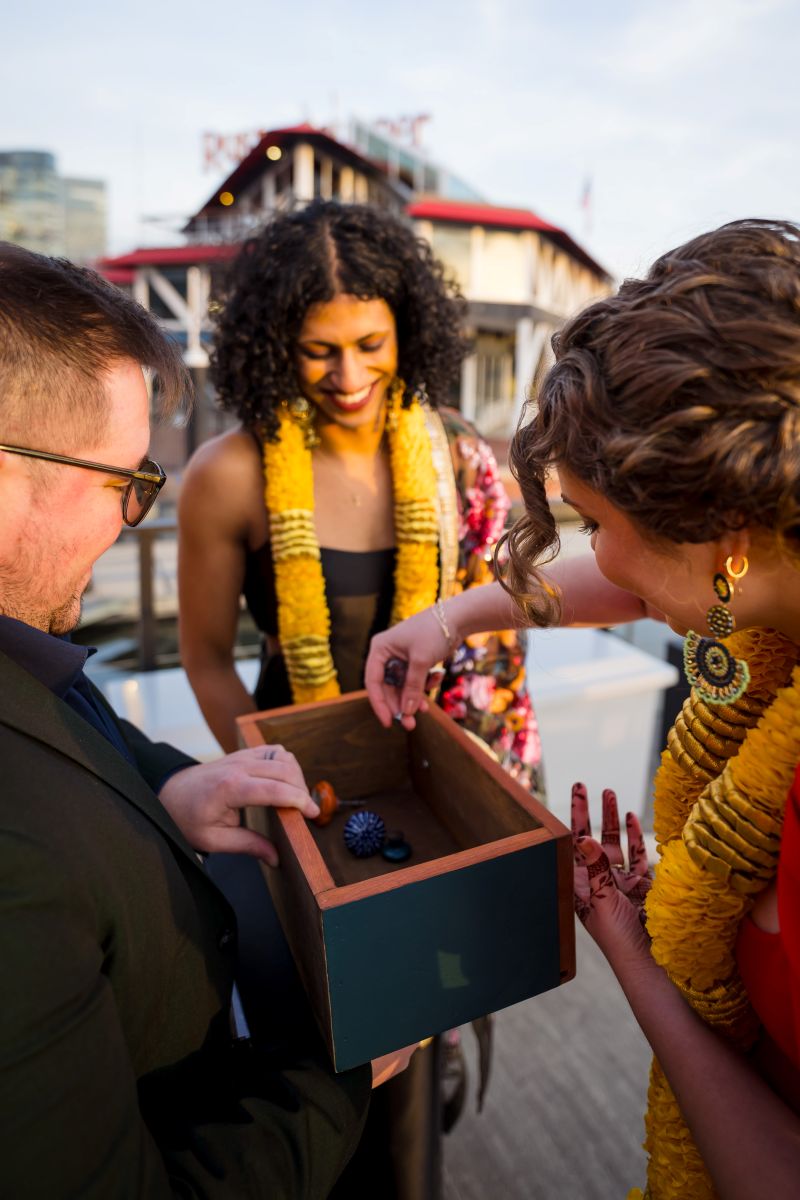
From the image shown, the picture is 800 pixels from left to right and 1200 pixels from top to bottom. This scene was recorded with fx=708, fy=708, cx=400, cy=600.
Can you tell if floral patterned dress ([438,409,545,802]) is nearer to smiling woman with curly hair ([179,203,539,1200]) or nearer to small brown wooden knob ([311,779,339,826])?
smiling woman with curly hair ([179,203,539,1200])

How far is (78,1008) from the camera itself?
24.0 inches

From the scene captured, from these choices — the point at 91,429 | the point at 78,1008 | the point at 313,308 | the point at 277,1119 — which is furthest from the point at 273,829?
the point at 313,308

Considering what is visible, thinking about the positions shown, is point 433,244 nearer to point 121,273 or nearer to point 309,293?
point 121,273

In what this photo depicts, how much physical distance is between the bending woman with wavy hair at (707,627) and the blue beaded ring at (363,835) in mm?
360

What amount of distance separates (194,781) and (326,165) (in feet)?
61.7

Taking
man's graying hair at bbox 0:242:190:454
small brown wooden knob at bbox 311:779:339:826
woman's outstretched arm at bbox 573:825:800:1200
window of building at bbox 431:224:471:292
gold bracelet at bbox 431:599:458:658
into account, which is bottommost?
woman's outstretched arm at bbox 573:825:800:1200

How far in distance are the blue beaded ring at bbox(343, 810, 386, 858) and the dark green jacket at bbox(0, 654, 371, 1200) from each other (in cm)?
29

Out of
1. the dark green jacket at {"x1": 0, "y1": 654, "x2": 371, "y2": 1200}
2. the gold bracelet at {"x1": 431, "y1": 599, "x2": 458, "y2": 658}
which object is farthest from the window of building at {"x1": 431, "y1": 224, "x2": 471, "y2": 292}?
the dark green jacket at {"x1": 0, "y1": 654, "x2": 371, "y2": 1200}

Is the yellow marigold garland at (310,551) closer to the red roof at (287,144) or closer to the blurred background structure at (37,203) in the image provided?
the red roof at (287,144)

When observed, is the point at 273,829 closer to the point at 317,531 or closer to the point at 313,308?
the point at 317,531

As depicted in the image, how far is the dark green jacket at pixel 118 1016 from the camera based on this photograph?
0.58 metres

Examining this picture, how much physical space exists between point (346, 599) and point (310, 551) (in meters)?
0.18

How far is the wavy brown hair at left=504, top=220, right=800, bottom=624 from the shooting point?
2.20 ft

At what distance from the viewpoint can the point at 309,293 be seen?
1741 mm
